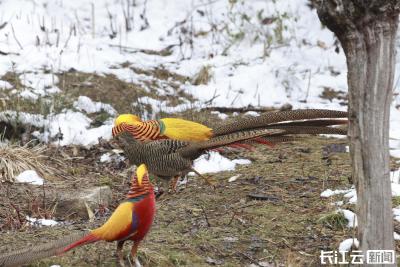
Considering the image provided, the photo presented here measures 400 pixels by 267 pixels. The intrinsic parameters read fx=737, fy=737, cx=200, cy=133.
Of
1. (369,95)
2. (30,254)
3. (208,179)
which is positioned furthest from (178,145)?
(369,95)

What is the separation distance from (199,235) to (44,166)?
190 centimetres

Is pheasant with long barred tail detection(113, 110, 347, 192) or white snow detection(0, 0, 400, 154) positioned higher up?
white snow detection(0, 0, 400, 154)

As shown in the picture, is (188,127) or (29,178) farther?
(29,178)

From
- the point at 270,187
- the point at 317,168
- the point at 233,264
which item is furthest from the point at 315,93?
the point at 233,264

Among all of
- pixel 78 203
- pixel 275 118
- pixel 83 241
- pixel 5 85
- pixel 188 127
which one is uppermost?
pixel 5 85

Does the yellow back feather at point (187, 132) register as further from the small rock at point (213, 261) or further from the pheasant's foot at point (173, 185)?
the small rock at point (213, 261)

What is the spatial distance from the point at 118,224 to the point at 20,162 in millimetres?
2346

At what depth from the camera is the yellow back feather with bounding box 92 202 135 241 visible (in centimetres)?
327

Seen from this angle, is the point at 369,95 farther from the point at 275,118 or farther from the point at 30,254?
the point at 275,118

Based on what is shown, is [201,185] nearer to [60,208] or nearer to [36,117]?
[60,208]

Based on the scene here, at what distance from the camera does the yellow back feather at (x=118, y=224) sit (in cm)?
327

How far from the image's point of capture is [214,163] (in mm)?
5746

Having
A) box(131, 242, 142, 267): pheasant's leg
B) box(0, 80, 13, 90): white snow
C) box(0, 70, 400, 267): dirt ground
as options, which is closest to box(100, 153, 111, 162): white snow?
box(0, 70, 400, 267): dirt ground

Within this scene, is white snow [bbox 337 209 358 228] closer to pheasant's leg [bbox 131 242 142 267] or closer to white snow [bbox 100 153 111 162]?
pheasant's leg [bbox 131 242 142 267]
